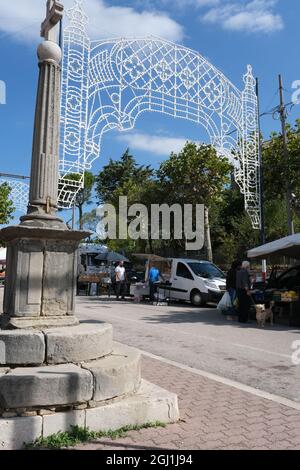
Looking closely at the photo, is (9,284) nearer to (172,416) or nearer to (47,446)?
(47,446)

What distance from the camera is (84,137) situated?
1538cm

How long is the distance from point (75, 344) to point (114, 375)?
0.50 metres

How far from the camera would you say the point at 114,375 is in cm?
421

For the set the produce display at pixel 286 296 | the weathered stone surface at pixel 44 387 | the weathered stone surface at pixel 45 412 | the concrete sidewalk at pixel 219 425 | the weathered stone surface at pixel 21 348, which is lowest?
the concrete sidewalk at pixel 219 425

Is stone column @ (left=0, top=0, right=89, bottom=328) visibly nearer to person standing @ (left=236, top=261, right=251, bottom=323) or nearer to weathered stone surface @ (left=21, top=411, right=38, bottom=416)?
weathered stone surface @ (left=21, top=411, right=38, bottom=416)

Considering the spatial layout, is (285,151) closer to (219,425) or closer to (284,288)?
(284,288)

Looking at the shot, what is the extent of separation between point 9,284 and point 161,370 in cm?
288

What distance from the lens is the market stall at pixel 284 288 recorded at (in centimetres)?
1233

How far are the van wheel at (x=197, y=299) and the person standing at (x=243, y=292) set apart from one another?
15.1 feet

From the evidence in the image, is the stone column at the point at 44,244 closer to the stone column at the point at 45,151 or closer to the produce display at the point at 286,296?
the stone column at the point at 45,151

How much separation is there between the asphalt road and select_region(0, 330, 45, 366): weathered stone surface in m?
3.12

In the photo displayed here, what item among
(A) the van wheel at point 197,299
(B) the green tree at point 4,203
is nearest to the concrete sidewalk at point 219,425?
(A) the van wheel at point 197,299

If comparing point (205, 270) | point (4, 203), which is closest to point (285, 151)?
point (205, 270)

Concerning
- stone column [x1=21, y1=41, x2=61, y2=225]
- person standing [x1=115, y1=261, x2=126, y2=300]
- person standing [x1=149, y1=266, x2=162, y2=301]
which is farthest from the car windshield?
stone column [x1=21, y1=41, x2=61, y2=225]
